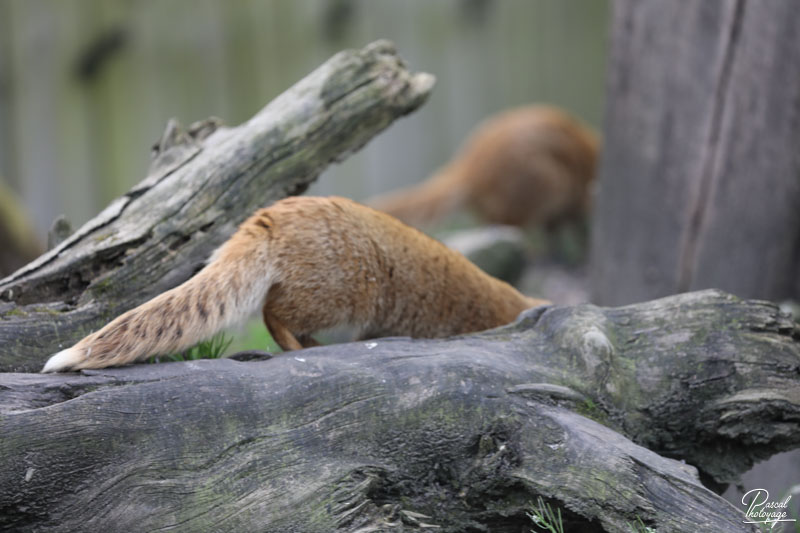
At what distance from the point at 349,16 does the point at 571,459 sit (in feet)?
25.1

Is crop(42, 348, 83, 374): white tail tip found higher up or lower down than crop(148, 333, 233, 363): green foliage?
higher up

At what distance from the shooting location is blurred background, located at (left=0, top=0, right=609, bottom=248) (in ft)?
26.2

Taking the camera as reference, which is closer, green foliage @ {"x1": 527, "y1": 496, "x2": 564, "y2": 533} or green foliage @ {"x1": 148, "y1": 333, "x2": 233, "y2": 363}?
green foliage @ {"x1": 527, "y1": 496, "x2": 564, "y2": 533}

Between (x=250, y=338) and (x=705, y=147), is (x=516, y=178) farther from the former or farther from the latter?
(x=250, y=338)

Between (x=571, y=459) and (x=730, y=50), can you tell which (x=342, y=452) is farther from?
(x=730, y=50)

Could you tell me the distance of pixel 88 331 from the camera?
270 centimetres

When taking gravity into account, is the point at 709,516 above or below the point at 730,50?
below

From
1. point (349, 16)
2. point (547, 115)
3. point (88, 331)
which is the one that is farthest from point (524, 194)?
point (88, 331)

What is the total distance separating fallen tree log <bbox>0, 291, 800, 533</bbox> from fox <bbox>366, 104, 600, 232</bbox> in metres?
5.24

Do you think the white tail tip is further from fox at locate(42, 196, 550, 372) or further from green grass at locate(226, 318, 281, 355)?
green grass at locate(226, 318, 281, 355)

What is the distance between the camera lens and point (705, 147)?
15.9 ft

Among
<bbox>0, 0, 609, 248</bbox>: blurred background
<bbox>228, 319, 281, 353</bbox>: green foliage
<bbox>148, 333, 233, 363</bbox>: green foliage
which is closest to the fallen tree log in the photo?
<bbox>148, 333, 233, 363</bbox>: green foliage

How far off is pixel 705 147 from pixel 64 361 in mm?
3992

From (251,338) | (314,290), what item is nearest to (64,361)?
(314,290)
